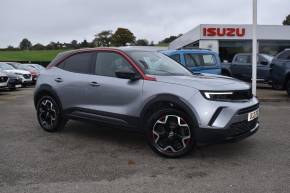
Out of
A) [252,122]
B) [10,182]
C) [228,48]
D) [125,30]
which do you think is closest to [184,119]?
[252,122]

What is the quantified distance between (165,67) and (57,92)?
2.06 m

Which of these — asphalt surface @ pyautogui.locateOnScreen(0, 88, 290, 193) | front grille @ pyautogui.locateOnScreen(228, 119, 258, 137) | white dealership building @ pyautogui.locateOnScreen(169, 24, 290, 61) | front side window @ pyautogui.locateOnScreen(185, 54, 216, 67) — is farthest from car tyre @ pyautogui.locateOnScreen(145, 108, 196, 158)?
white dealership building @ pyautogui.locateOnScreen(169, 24, 290, 61)

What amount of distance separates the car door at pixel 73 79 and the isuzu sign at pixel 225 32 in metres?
19.9

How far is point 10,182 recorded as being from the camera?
504 centimetres

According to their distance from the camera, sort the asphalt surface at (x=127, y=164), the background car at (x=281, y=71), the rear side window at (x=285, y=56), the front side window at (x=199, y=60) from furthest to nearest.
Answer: the rear side window at (x=285, y=56) → the background car at (x=281, y=71) → the front side window at (x=199, y=60) → the asphalt surface at (x=127, y=164)

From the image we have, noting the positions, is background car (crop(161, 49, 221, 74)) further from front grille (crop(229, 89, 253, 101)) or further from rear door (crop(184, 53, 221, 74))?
front grille (crop(229, 89, 253, 101))

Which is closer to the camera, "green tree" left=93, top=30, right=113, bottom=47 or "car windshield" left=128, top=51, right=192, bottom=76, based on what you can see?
"car windshield" left=128, top=51, right=192, bottom=76

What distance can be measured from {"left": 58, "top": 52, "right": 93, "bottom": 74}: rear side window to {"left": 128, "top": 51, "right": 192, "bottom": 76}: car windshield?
91 cm

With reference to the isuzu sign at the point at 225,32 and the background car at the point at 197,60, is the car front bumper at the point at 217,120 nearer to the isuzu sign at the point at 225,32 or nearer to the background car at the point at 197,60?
the background car at the point at 197,60

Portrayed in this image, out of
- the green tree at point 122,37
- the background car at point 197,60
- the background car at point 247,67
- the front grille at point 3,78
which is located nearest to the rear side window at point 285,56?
→ the background car at point 197,60

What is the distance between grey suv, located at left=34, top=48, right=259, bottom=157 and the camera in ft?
18.8

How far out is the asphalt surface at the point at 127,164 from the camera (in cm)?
487

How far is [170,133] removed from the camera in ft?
19.8

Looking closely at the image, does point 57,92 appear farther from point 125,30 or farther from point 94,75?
point 125,30
